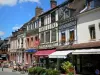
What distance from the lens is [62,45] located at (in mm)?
29062

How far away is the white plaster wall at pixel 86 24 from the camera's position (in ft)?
76.0

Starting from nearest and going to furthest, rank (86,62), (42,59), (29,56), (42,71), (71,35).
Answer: (42,71) → (86,62) → (71,35) → (42,59) → (29,56)

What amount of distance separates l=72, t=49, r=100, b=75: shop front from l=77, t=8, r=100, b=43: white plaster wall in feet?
5.65

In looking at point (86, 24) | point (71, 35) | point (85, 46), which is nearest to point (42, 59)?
point (71, 35)

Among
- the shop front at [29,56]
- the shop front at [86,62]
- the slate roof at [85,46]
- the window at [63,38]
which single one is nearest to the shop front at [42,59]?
the shop front at [29,56]

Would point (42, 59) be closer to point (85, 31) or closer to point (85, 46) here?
point (85, 31)

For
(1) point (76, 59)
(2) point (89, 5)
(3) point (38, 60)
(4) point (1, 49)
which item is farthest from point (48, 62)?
(4) point (1, 49)

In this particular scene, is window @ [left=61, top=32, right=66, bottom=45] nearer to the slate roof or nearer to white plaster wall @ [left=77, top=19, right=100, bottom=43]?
the slate roof

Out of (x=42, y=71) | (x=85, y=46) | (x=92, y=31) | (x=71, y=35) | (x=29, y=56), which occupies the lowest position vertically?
(x=42, y=71)

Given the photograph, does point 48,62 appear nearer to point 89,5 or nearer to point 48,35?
point 48,35

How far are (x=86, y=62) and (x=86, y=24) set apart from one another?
4216mm

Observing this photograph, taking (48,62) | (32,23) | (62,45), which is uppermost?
(32,23)

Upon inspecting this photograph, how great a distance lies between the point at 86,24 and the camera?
2475 centimetres

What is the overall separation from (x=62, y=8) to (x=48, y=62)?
Result: 8432mm
